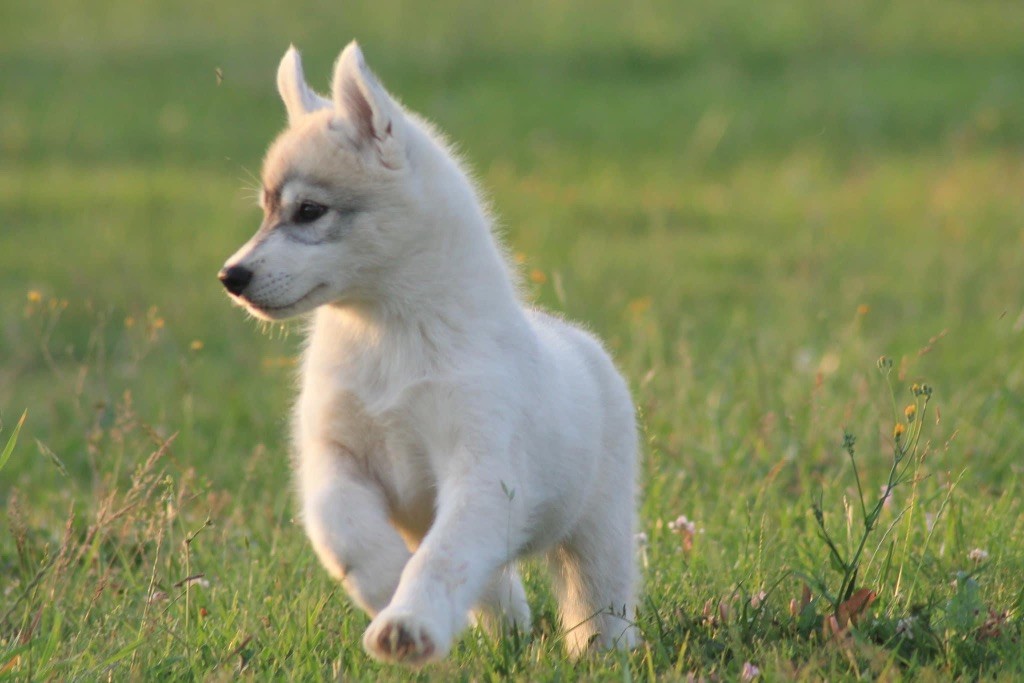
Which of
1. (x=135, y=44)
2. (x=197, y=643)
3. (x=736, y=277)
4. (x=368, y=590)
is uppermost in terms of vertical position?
(x=368, y=590)

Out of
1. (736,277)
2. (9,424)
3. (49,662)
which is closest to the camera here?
(49,662)

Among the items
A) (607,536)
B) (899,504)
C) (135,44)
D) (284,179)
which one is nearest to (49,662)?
(284,179)

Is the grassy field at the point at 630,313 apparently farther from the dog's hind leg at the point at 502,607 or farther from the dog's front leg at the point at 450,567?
the dog's front leg at the point at 450,567

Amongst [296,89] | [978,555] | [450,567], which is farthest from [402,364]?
[978,555]

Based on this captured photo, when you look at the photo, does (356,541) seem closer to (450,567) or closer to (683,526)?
(450,567)

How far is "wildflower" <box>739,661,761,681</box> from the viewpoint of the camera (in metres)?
3.32

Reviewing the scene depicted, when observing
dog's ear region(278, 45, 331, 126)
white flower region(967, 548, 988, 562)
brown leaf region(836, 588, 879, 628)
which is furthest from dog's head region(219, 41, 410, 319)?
white flower region(967, 548, 988, 562)

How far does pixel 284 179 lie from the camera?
3.71 m

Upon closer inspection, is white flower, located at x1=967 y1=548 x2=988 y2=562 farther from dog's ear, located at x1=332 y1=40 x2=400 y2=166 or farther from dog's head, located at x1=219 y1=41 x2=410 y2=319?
dog's ear, located at x1=332 y1=40 x2=400 y2=166

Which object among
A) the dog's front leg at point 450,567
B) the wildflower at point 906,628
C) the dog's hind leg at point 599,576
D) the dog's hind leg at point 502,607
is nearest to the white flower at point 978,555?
the wildflower at point 906,628

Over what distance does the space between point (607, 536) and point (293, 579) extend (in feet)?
3.17

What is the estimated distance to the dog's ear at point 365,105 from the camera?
12.0 feet

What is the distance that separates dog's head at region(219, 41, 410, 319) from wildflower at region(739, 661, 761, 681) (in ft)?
4.34

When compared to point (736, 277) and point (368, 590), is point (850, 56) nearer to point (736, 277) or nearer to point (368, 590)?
point (736, 277)
